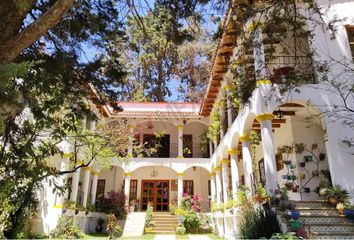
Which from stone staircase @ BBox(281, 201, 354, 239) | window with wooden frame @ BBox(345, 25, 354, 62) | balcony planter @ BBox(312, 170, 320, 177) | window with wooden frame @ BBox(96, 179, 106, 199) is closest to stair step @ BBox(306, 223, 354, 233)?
stone staircase @ BBox(281, 201, 354, 239)

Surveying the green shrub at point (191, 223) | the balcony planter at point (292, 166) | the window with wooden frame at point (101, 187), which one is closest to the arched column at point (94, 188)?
the window with wooden frame at point (101, 187)

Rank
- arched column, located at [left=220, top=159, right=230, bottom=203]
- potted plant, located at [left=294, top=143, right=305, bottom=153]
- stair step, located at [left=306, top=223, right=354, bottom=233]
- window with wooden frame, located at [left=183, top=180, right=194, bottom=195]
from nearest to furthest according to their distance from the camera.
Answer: stair step, located at [left=306, top=223, right=354, bottom=233] → potted plant, located at [left=294, top=143, right=305, bottom=153] → arched column, located at [left=220, top=159, right=230, bottom=203] → window with wooden frame, located at [left=183, top=180, right=194, bottom=195]

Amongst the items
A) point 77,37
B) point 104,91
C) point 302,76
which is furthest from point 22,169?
point 302,76

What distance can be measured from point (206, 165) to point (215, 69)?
315 inches

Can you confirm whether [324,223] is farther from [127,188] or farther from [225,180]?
[127,188]

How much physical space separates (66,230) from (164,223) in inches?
238

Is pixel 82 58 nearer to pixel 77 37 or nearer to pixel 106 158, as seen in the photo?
pixel 77 37

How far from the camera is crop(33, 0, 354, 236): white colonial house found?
30.0 feet

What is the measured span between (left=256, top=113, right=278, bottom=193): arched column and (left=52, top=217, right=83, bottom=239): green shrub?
8.91 metres

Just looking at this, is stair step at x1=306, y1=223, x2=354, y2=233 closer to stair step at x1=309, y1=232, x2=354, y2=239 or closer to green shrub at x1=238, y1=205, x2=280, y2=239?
stair step at x1=309, y1=232, x2=354, y2=239

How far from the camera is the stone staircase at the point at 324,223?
7500 millimetres

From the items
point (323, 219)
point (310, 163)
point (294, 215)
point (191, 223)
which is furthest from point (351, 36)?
point (191, 223)

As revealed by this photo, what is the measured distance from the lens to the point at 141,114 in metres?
20.2

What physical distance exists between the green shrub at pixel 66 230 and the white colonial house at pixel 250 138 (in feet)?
1.65
